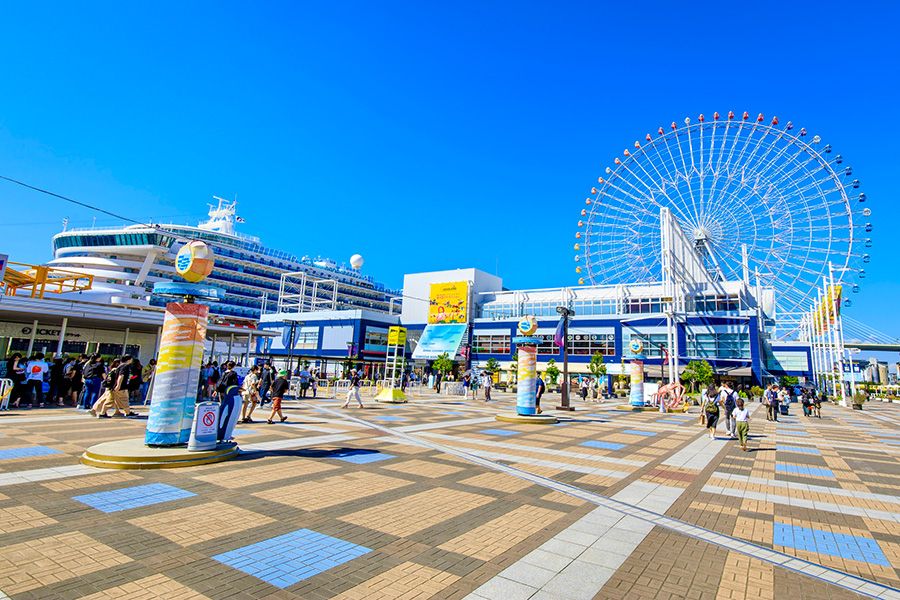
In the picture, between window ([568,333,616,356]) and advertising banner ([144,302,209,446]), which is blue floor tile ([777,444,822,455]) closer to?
advertising banner ([144,302,209,446])

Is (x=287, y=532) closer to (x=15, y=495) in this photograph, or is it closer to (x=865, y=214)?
(x=15, y=495)

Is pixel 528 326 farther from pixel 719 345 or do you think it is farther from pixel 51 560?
pixel 719 345

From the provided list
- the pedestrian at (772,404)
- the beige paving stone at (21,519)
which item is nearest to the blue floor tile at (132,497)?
the beige paving stone at (21,519)

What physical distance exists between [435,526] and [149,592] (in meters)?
3.00

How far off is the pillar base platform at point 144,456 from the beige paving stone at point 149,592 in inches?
190

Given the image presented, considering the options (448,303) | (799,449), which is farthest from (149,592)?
(448,303)

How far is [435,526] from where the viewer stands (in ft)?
18.5

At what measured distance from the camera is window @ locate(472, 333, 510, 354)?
2933 inches

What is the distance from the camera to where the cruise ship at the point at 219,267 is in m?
55.2

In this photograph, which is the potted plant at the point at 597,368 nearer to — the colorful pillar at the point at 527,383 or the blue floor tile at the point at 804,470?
the colorful pillar at the point at 527,383

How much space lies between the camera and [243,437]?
11719mm

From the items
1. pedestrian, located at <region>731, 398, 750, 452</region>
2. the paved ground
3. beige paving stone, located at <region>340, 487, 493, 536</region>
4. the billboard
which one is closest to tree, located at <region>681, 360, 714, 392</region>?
the billboard

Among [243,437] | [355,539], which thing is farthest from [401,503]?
[243,437]

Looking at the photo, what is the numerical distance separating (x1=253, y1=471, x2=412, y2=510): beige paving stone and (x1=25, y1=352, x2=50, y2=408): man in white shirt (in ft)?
Result: 50.4
